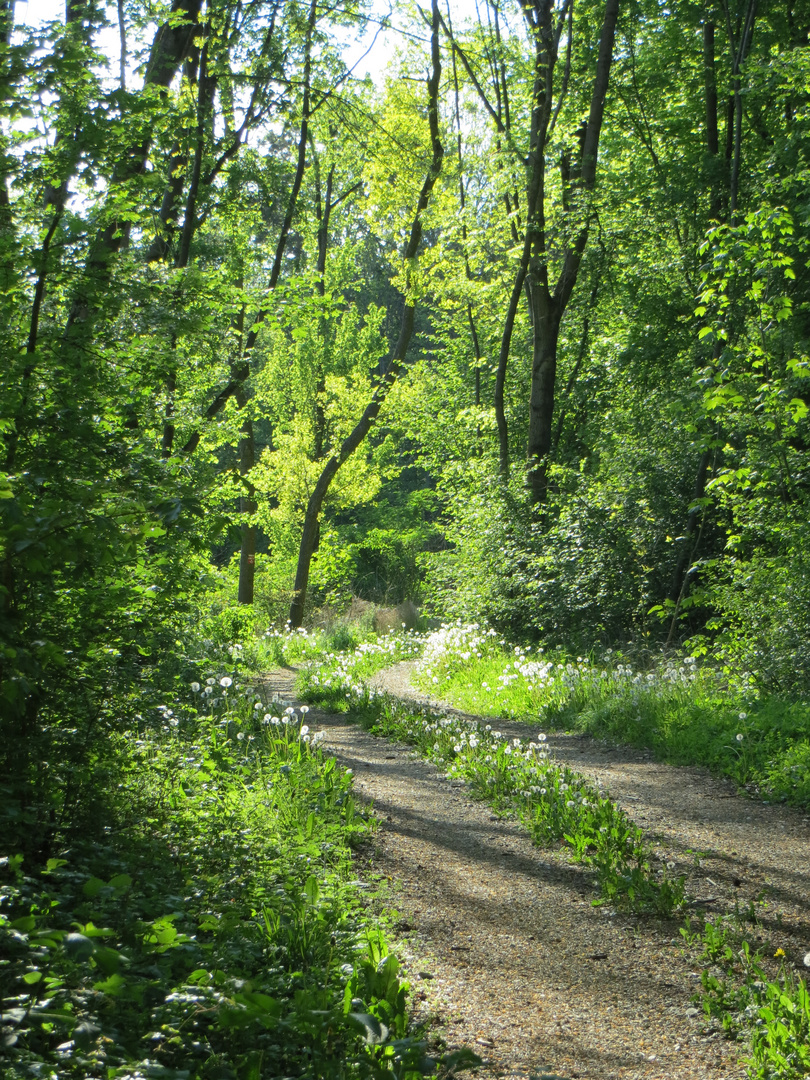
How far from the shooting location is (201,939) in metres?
3.48

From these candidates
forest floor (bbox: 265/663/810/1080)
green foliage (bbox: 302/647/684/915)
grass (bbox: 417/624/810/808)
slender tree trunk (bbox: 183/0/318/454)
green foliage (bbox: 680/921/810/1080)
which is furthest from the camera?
slender tree trunk (bbox: 183/0/318/454)

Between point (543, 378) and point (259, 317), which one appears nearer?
point (259, 317)

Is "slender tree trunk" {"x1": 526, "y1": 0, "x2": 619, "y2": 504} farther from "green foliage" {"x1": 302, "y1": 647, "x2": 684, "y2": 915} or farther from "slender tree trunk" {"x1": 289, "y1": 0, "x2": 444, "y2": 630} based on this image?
"green foliage" {"x1": 302, "y1": 647, "x2": 684, "y2": 915}

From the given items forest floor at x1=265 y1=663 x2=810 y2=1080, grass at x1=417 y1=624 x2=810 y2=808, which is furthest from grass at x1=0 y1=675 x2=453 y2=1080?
grass at x1=417 y1=624 x2=810 y2=808

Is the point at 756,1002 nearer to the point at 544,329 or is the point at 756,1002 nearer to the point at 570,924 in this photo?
the point at 570,924

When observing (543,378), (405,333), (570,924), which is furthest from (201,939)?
(405,333)

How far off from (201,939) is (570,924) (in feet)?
6.22

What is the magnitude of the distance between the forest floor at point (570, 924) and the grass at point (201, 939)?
32 cm

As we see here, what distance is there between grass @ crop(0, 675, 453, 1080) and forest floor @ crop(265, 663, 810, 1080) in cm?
32

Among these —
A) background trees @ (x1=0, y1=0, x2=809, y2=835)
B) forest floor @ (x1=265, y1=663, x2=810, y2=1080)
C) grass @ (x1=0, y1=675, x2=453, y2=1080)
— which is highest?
background trees @ (x1=0, y1=0, x2=809, y2=835)

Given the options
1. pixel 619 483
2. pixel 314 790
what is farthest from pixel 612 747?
pixel 619 483

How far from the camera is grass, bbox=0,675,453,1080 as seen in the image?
2.26 m

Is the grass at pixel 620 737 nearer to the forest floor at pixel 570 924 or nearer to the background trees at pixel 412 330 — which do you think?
the forest floor at pixel 570 924

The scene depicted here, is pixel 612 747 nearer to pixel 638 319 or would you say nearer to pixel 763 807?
pixel 763 807
